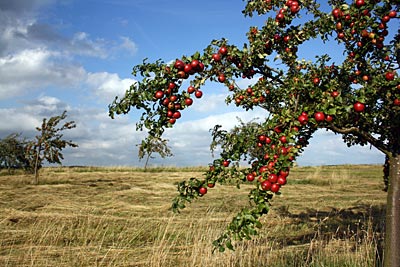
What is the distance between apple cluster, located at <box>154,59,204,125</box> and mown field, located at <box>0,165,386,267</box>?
8.80 ft

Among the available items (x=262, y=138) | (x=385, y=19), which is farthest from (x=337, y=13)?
(x=262, y=138)

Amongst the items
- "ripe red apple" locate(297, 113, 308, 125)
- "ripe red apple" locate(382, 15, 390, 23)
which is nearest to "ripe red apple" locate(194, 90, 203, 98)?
"ripe red apple" locate(297, 113, 308, 125)

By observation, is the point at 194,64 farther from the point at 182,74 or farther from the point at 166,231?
the point at 166,231

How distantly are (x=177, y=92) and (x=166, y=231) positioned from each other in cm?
391

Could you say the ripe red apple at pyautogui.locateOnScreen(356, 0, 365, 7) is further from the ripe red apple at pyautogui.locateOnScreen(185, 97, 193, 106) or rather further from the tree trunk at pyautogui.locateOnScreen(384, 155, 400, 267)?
the ripe red apple at pyautogui.locateOnScreen(185, 97, 193, 106)

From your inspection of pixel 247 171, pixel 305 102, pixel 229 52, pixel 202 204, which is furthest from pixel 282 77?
pixel 202 204

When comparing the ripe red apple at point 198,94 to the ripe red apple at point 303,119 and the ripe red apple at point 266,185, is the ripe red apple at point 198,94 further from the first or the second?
the ripe red apple at point 266,185

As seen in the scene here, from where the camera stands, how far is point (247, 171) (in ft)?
14.1

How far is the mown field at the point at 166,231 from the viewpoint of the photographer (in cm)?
637

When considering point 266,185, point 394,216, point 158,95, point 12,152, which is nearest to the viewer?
point 266,185

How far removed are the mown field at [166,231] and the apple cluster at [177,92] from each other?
2684 millimetres

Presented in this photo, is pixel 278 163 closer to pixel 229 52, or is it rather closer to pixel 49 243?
pixel 229 52

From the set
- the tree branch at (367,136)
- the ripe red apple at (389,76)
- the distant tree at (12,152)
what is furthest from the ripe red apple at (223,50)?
the distant tree at (12,152)

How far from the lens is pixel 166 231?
6.84 metres
